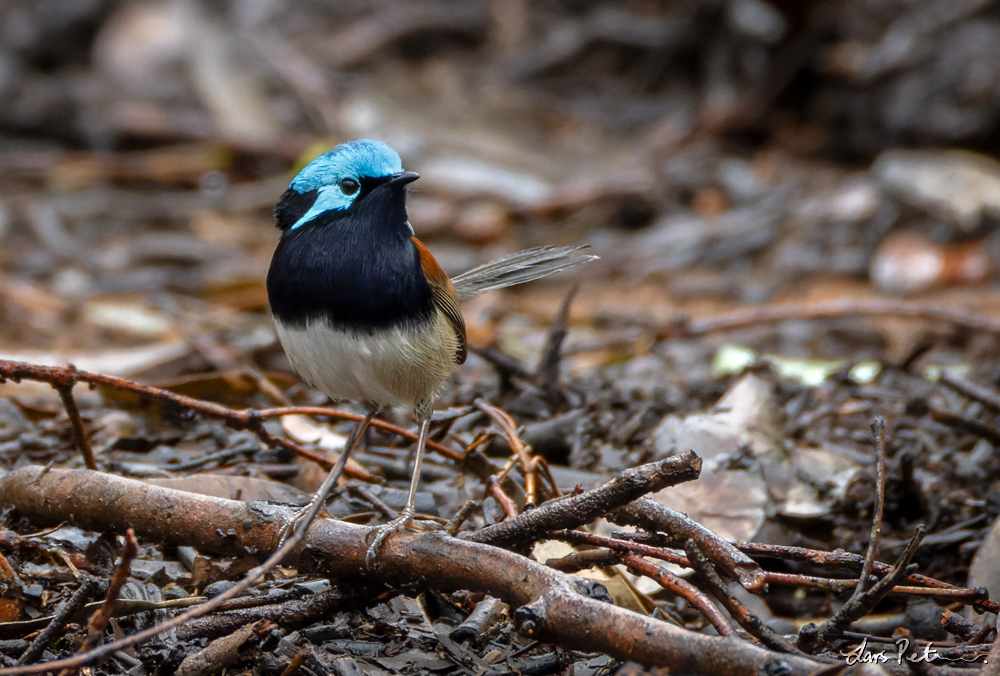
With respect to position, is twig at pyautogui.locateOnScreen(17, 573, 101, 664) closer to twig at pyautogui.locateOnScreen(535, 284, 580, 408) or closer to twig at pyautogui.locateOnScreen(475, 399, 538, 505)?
twig at pyautogui.locateOnScreen(475, 399, 538, 505)

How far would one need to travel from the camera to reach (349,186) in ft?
8.46

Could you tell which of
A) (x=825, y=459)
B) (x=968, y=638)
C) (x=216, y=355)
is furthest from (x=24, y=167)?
(x=968, y=638)

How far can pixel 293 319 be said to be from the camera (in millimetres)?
2480

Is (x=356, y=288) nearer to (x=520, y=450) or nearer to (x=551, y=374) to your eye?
(x=520, y=450)

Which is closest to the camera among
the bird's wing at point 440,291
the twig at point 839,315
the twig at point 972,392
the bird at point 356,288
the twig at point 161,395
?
the twig at point 161,395

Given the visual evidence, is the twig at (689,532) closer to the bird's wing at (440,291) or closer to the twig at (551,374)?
the bird's wing at (440,291)

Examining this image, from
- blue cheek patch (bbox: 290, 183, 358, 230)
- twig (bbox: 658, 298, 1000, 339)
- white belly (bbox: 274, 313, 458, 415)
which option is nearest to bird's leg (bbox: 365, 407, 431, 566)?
white belly (bbox: 274, 313, 458, 415)

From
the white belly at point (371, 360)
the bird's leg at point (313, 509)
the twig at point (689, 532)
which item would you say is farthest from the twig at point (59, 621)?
the twig at point (689, 532)

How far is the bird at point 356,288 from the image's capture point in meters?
2.43

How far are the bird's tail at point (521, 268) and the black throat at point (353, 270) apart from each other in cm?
85

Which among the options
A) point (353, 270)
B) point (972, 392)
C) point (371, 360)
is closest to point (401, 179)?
point (353, 270)

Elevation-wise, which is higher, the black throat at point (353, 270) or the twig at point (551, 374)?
the black throat at point (353, 270)

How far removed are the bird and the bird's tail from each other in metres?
0.67

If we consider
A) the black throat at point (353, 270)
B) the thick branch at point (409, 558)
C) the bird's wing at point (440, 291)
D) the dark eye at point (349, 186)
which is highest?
the dark eye at point (349, 186)
